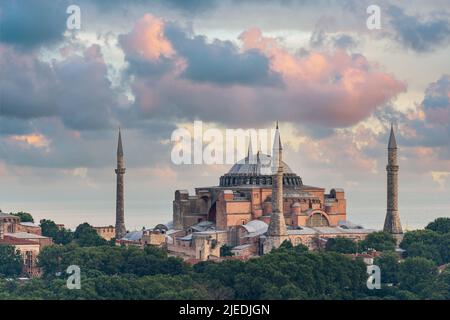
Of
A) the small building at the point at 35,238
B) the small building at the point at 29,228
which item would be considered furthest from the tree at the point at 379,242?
the small building at the point at 29,228

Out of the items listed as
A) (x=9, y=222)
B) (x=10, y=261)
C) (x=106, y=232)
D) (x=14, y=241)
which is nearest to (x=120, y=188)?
(x=106, y=232)

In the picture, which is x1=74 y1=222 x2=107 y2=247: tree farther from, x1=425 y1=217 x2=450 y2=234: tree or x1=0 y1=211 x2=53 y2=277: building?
x1=425 y1=217 x2=450 y2=234: tree

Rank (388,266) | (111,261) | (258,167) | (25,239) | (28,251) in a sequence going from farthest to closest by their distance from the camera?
(258,167) → (25,239) → (28,251) → (111,261) → (388,266)

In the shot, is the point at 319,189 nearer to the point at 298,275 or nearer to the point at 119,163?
the point at 119,163

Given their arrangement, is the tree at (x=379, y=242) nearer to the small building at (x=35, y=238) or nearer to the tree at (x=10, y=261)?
the small building at (x=35, y=238)

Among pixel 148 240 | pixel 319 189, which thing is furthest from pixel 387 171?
pixel 148 240

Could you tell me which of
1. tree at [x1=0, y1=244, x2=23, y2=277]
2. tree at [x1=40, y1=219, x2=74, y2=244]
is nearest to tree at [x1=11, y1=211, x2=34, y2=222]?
tree at [x1=40, y1=219, x2=74, y2=244]

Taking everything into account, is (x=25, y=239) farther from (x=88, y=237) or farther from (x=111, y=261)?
(x=111, y=261)
